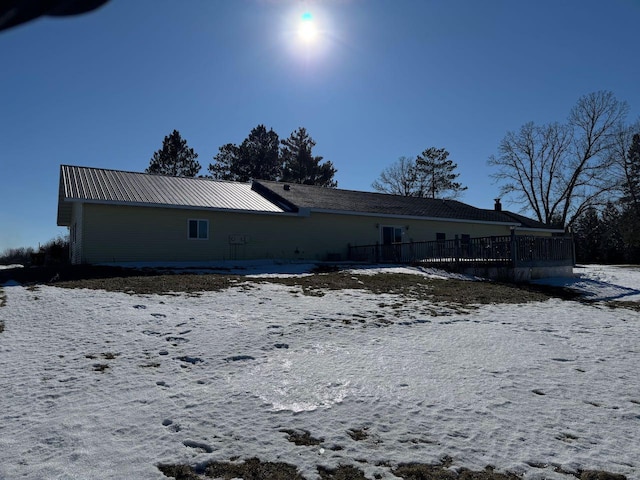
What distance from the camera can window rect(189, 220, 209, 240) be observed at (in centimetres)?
1833

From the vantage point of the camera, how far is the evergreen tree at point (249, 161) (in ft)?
159

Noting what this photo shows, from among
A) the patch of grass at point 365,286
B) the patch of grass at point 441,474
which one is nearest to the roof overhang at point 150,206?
the patch of grass at point 365,286

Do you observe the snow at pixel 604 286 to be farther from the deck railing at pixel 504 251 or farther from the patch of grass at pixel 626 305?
the deck railing at pixel 504 251

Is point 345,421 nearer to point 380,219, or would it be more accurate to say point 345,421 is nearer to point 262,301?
point 262,301

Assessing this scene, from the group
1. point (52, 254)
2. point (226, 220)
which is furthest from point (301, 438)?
point (52, 254)

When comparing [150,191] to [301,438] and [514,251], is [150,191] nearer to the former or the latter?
[514,251]

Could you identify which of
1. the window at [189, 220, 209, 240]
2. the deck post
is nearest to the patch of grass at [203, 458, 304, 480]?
the deck post

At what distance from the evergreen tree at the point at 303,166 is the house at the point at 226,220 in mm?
21239

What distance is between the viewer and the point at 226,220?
62.3 ft

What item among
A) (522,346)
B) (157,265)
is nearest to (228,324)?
(522,346)

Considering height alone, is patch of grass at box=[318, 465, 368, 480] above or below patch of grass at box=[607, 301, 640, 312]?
below

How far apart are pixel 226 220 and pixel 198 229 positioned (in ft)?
4.01

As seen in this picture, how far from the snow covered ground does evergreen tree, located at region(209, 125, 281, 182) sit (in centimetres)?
4101

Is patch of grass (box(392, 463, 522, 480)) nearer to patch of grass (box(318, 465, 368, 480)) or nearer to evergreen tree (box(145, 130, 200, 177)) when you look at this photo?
patch of grass (box(318, 465, 368, 480))
